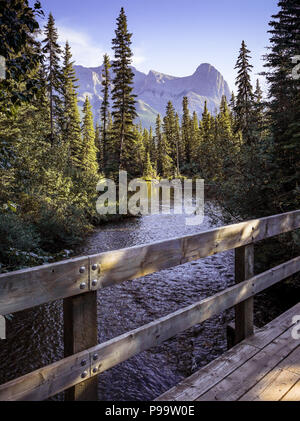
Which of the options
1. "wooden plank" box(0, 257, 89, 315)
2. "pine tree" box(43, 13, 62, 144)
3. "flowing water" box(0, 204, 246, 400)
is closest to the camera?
"wooden plank" box(0, 257, 89, 315)

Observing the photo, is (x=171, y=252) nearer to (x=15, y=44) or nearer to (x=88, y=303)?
(x=88, y=303)

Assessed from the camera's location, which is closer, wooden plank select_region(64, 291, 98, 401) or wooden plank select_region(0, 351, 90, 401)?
wooden plank select_region(0, 351, 90, 401)

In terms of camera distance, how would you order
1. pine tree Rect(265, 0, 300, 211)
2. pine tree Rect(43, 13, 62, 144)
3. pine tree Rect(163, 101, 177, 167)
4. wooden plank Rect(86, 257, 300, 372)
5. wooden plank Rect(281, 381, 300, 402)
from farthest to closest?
pine tree Rect(163, 101, 177, 167) → pine tree Rect(43, 13, 62, 144) → pine tree Rect(265, 0, 300, 211) → wooden plank Rect(281, 381, 300, 402) → wooden plank Rect(86, 257, 300, 372)

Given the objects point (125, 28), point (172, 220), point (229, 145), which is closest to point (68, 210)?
point (172, 220)

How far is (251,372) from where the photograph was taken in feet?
7.75

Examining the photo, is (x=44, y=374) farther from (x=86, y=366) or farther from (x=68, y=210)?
(x=68, y=210)

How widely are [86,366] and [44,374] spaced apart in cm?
25

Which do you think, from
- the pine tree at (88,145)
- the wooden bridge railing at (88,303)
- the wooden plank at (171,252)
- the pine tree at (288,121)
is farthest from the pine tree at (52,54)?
the wooden bridge railing at (88,303)

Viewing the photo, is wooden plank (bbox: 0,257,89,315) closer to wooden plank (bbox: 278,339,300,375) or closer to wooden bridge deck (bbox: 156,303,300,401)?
wooden bridge deck (bbox: 156,303,300,401)

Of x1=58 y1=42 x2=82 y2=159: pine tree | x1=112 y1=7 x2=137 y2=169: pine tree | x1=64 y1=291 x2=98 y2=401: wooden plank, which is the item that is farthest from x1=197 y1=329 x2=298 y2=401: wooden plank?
x1=58 y1=42 x2=82 y2=159: pine tree

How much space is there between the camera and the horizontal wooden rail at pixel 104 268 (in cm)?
135

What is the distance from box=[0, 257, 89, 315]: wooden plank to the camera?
132cm

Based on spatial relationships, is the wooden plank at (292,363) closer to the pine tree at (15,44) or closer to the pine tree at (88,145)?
the pine tree at (15,44)
